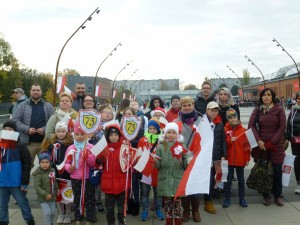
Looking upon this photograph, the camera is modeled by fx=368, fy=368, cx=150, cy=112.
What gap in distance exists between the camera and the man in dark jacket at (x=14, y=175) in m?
5.30

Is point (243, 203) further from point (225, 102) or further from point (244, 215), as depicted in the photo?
point (225, 102)

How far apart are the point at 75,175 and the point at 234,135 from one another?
284cm

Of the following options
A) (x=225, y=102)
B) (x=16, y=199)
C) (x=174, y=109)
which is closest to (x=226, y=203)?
(x=225, y=102)

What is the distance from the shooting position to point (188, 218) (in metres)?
5.71

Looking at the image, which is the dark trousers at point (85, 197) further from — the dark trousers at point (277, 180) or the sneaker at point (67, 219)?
the dark trousers at point (277, 180)

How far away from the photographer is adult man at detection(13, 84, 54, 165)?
6.59m

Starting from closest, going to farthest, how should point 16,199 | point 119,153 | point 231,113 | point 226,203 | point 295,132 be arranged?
point 119,153
point 16,199
point 226,203
point 231,113
point 295,132

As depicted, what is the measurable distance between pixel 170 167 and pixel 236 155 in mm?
1716

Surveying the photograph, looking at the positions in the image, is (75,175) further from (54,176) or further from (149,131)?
(149,131)

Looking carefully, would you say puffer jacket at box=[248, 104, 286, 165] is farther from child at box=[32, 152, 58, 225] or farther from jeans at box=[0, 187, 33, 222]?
jeans at box=[0, 187, 33, 222]

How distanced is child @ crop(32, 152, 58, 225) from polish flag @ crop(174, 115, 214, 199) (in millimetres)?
1797

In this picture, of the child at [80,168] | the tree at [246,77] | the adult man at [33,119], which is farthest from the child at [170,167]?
the tree at [246,77]

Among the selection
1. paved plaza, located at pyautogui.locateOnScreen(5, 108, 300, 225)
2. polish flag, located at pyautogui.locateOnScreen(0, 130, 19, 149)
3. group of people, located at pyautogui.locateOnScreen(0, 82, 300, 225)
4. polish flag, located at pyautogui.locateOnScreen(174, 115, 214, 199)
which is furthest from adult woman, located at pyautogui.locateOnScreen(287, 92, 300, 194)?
polish flag, located at pyautogui.locateOnScreen(0, 130, 19, 149)

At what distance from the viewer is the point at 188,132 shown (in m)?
5.83
